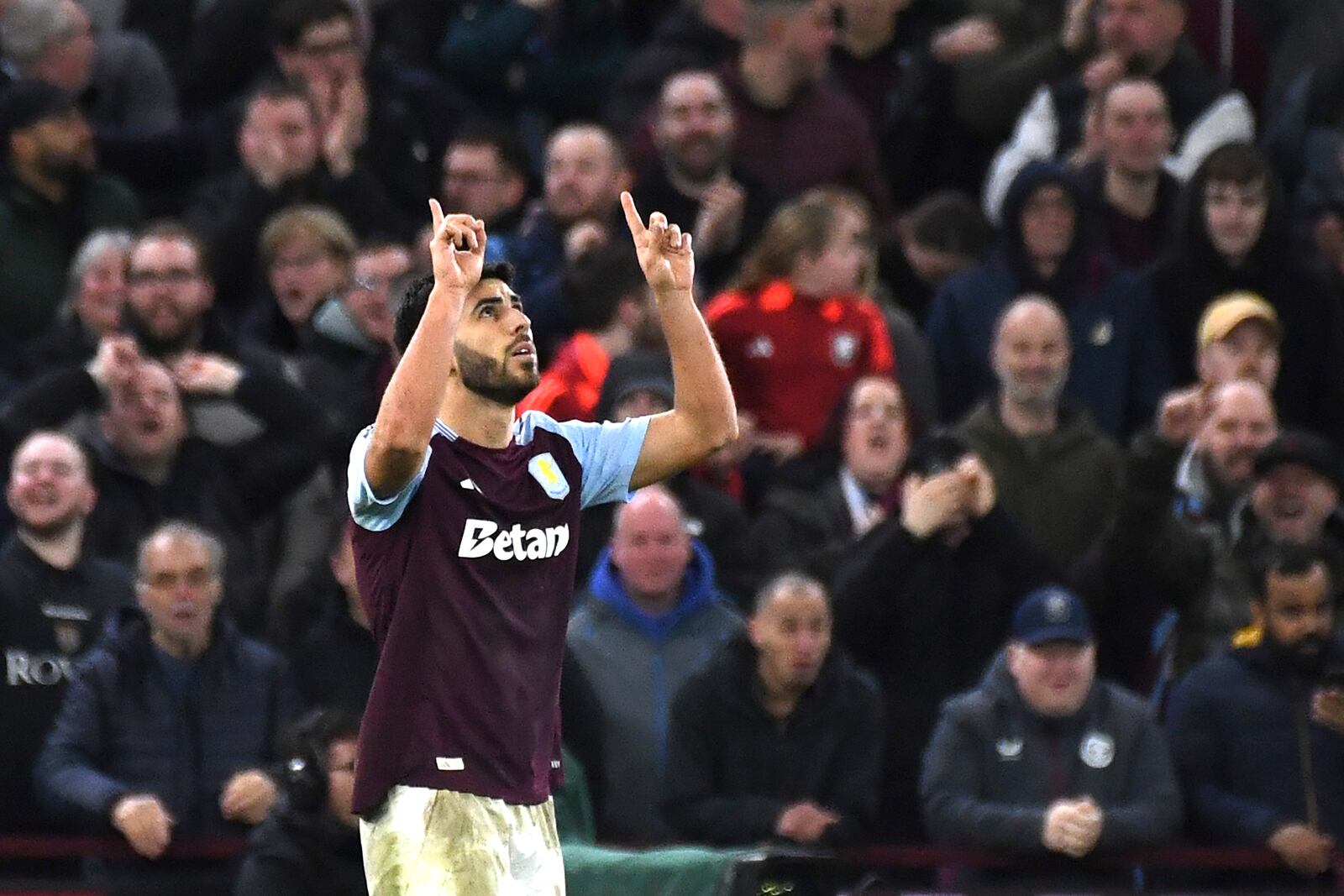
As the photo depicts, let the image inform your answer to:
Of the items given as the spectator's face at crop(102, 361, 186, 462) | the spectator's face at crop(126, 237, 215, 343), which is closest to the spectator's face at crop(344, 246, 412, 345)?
the spectator's face at crop(126, 237, 215, 343)

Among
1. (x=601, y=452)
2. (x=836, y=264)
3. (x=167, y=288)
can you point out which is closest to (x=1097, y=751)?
(x=836, y=264)

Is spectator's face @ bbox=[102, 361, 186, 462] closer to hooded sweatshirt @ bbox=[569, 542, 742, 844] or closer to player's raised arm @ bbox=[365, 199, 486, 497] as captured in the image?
hooded sweatshirt @ bbox=[569, 542, 742, 844]

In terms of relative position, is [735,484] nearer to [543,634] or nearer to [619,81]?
[619,81]

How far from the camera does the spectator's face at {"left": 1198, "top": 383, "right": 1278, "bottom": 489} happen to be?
10414 millimetres

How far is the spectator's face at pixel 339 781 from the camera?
28.7ft

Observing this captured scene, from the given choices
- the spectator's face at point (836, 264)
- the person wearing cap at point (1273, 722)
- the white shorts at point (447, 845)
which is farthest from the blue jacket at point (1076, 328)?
the white shorts at point (447, 845)

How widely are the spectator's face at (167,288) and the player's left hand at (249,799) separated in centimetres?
223

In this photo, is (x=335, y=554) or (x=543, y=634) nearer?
(x=543, y=634)

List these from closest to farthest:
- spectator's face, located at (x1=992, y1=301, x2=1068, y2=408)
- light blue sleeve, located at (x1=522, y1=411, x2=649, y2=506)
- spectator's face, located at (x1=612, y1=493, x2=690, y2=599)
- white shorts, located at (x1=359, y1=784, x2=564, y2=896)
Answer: white shorts, located at (x1=359, y1=784, x2=564, y2=896) → light blue sleeve, located at (x1=522, y1=411, x2=649, y2=506) → spectator's face, located at (x1=612, y1=493, x2=690, y2=599) → spectator's face, located at (x1=992, y1=301, x2=1068, y2=408)

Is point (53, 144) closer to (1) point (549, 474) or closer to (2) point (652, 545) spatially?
(2) point (652, 545)

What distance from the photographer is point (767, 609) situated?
9398mm

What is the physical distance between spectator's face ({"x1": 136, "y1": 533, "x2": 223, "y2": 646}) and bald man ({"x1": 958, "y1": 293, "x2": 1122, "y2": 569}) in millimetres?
2780

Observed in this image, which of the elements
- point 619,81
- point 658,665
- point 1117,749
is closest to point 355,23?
point 619,81

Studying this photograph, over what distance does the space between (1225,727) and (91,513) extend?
12.9ft
